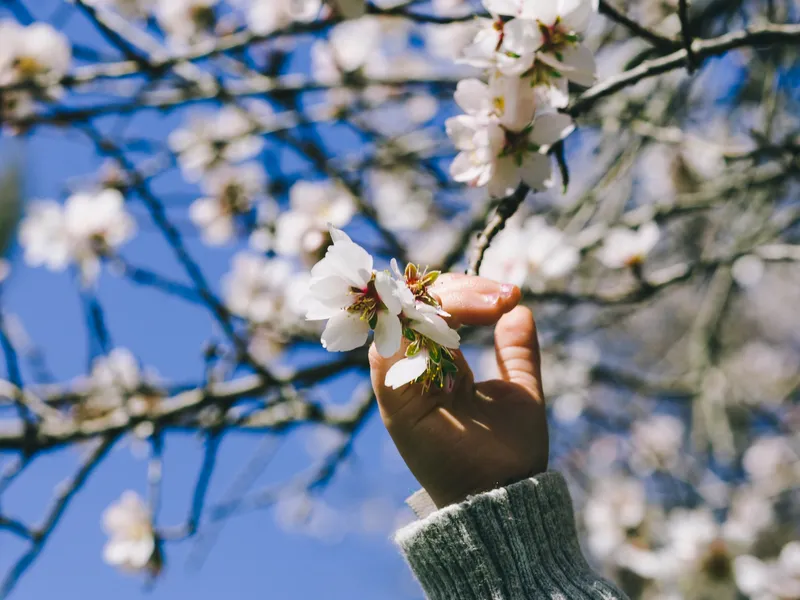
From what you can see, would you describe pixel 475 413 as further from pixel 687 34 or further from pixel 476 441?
pixel 687 34

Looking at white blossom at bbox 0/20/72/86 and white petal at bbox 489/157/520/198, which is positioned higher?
white blossom at bbox 0/20/72/86

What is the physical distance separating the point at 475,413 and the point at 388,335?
17 centimetres

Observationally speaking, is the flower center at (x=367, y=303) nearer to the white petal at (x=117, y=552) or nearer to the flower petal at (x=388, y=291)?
the flower petal at (x=388, y=291)

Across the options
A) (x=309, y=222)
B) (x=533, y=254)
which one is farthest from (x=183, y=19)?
(x=533, y=254)

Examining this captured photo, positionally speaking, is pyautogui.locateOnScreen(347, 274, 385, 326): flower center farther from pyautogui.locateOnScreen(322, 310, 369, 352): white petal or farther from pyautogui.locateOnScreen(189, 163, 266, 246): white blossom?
pyautogui.locateOnScreen(189, 163, 266, 246): white blossom

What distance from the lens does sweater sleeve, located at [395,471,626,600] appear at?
0.63m

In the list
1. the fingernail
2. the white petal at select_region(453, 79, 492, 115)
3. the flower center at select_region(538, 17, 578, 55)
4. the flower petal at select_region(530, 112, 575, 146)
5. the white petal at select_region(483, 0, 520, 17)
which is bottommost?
the fingernail

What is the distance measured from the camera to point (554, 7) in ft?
2.18

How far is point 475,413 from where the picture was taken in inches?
26.0

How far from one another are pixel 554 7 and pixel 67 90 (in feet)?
3.61

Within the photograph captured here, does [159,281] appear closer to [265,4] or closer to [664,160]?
[265,4]

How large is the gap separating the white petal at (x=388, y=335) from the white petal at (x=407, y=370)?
0.01m

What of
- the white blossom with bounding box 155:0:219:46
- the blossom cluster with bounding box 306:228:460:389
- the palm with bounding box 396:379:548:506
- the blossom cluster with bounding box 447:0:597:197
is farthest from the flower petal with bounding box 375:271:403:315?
the white blossom with bounding box 155:0:219:46

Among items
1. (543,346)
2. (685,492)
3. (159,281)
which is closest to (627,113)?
(543,346)
